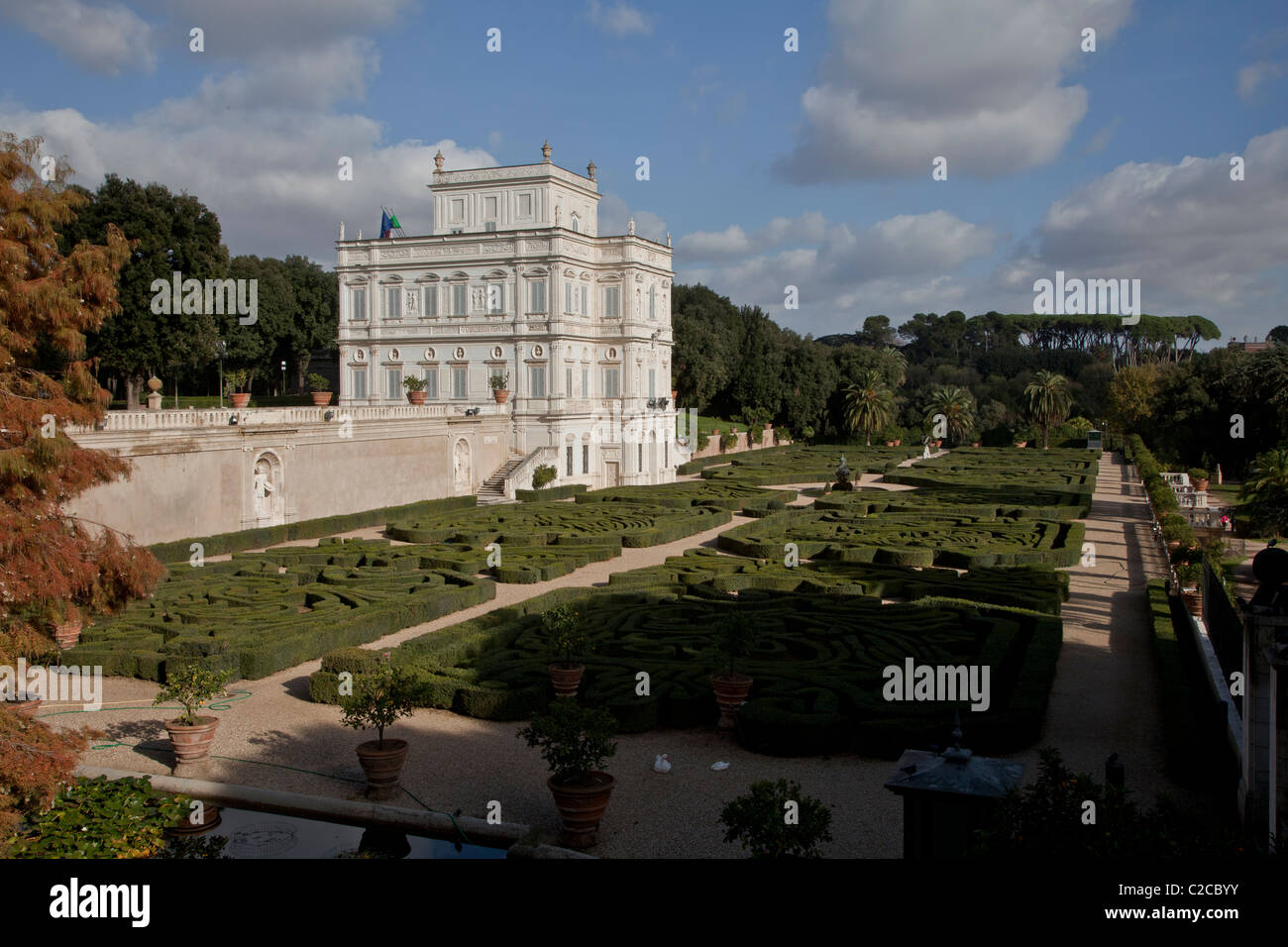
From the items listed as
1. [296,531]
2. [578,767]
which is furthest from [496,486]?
[578,767]

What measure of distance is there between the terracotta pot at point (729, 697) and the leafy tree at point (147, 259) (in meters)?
33.7

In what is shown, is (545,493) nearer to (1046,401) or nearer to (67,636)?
(67,636)

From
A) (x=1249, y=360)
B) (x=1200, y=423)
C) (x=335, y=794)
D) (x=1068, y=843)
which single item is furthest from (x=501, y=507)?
(x=1200, y=423)

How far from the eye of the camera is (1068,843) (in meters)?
7.80

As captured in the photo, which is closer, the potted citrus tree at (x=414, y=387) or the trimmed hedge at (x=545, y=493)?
the trimmed hedge at (x=545, y=493)

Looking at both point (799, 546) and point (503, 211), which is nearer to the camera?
point (799, 546)

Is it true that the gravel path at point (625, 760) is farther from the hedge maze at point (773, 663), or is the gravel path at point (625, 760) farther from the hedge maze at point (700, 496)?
the hedge maze at point (700, 496)

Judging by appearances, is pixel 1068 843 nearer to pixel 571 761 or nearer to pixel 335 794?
pixel 571 761

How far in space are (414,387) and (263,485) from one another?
15.8 metres

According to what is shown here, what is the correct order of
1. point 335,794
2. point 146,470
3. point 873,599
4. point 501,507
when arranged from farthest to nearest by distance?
1. point 501,507
2. point 146,470
3. point 873,599
4. point 335,794

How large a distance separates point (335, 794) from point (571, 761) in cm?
330

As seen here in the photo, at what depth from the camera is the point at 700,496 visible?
41156mm

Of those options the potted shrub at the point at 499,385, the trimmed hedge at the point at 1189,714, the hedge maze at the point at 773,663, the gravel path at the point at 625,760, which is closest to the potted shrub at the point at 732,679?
the hedge maze at the point at 773,663

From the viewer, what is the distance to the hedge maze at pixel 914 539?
2684 centimetres
